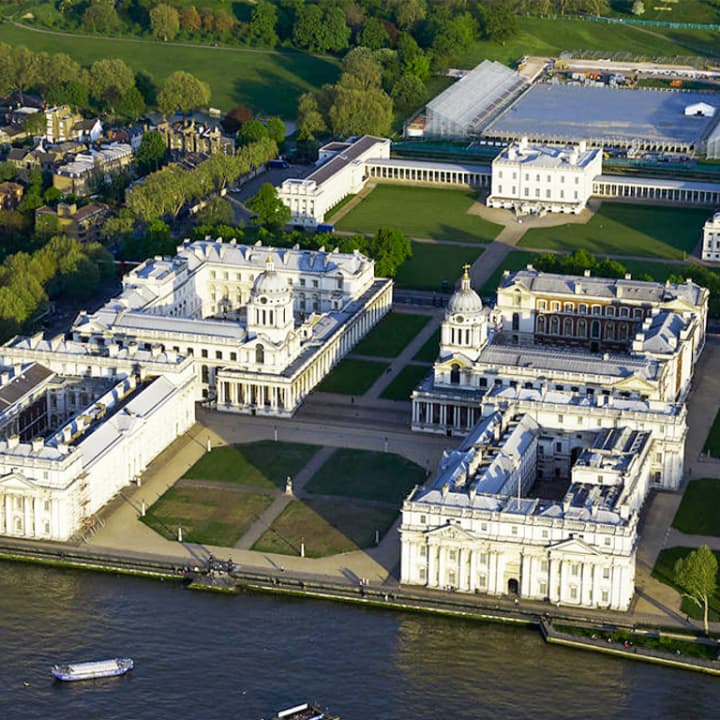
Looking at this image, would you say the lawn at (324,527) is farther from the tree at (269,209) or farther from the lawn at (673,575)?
the tree at (269,209)

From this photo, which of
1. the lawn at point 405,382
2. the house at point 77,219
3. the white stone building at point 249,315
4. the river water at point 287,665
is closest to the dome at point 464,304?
the lawn at point 405,382

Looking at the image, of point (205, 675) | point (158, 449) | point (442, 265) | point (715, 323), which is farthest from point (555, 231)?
point (205, 675)

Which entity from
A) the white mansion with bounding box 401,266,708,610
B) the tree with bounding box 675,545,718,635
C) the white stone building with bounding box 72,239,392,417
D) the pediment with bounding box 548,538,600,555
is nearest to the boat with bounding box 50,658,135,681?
the white mansion with bounding box 401,266,708,610

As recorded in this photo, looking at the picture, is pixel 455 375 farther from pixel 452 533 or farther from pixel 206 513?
pixel 452 533

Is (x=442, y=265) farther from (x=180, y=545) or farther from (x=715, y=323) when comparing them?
(x=180, y=545)

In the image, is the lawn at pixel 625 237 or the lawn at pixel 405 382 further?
the lawn at pixel 625 237

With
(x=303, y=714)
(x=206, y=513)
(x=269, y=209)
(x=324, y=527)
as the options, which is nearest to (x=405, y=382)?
(x=324, y=527)

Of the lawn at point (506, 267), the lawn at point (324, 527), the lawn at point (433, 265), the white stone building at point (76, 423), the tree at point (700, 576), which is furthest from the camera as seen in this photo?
the lawn at point (433, 265)
